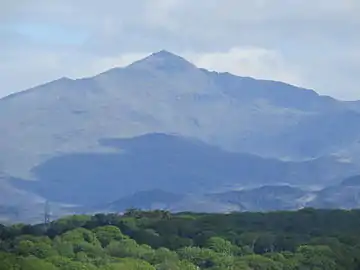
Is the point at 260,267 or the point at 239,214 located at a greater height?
the point at 239,214

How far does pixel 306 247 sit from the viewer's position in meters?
85.4

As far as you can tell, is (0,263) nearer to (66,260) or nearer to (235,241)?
(66,260)

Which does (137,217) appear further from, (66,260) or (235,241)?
(66,260)

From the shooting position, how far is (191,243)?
93938 mm

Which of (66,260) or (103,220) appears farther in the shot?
(103,220)

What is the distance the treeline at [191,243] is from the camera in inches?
2990

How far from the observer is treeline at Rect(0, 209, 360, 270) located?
75.9 metres

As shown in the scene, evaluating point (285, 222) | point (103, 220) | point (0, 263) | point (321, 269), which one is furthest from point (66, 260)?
point (285, 222)

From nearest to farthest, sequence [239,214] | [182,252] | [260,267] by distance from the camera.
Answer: [260,267] → [182,252] → [239,214]

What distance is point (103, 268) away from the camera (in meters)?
69.0

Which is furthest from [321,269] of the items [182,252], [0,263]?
[0,263]

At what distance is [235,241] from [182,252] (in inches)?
562

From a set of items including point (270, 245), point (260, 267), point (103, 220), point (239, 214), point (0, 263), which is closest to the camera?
point (0, 263)

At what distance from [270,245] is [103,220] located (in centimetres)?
2702
